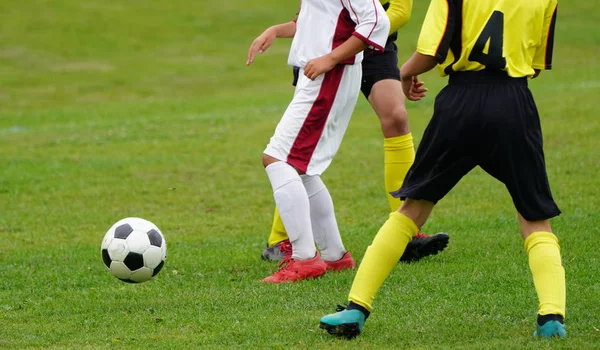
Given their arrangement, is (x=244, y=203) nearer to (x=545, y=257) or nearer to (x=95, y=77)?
(x=545, y=257)

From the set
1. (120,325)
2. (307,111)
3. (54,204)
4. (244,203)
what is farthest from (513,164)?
(54,204)

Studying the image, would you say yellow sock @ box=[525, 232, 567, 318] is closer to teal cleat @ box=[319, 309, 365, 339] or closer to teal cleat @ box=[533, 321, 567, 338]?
teal cleat @ box=[533, 321, 567, 338]

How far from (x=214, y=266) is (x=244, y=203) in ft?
9.64

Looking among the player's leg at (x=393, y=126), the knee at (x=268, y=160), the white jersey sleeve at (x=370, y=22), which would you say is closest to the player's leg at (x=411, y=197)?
the white jersey sleeve at (x=370, y=22)

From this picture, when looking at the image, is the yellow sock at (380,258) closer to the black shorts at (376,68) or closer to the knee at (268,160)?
the knee at (268,160)

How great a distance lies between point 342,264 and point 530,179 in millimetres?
1996

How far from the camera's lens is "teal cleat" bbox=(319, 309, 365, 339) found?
4.38 meters

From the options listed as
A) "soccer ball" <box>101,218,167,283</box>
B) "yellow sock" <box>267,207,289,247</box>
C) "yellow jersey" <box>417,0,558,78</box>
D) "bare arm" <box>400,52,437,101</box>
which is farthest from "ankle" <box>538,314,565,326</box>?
"yellow sock" <box>267,207,289,247</box>

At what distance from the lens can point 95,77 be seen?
2566 cm

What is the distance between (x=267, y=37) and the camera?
244 inches

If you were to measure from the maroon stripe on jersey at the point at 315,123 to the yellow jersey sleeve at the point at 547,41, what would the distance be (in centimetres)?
154

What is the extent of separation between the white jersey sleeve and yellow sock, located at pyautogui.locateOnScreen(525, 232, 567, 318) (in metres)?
1.68

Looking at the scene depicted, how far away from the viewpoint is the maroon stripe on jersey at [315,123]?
5723 mm

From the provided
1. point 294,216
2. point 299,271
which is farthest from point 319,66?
point 299,271
